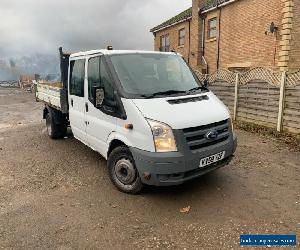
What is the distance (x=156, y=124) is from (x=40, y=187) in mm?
2619

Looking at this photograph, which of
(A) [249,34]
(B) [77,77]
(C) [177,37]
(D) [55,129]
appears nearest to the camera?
(B) [77,77]

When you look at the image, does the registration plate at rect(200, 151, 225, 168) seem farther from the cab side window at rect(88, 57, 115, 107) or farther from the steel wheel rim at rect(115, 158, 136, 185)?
the cab side window at rect(88, 57, 115, 107)

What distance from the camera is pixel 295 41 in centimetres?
1367

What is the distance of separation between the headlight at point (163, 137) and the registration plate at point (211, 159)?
1.82 feet

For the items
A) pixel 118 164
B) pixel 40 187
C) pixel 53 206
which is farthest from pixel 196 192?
pixel 40 187

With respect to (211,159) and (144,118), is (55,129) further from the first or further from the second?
(211,159)

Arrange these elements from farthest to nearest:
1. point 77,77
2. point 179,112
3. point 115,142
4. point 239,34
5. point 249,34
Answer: point 239,34 < point 249,34 < point 77,77 < point 115,142 < point 179,112

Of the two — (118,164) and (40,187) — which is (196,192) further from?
(40,187)

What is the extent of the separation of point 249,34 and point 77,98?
13070 mm

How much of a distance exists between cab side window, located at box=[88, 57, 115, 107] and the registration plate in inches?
68.6

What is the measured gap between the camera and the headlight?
4070mm

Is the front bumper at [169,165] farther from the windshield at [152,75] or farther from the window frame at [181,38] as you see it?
the window frame at [181,38]

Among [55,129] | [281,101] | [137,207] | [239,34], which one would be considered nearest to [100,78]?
[137,207]

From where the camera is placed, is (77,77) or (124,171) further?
(77,77)
